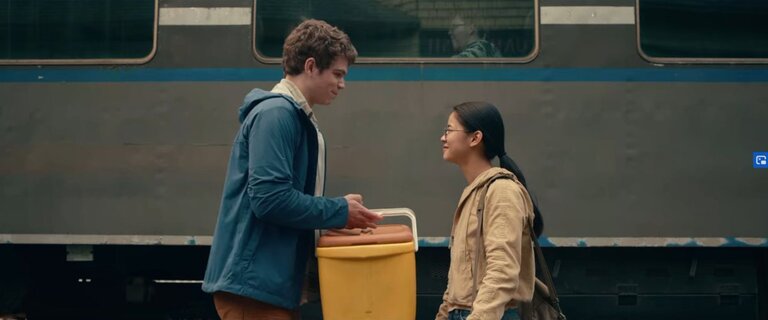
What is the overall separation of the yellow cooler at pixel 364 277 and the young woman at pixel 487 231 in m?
0.18

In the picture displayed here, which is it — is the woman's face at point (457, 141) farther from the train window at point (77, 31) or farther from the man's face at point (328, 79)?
the train window at point (77, 31)

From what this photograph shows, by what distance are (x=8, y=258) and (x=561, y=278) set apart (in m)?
3.66

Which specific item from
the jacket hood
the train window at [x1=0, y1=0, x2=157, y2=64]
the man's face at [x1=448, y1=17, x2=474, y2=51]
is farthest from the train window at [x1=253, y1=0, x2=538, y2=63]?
the jacket hood

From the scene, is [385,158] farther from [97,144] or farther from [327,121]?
[97,144]

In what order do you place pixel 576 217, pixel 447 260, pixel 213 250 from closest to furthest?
1. pixel 213 250
2. pixel 576 217
3. pixel 447 260

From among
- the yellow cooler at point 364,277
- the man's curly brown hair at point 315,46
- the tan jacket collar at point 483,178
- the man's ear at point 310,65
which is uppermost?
the man's curly brown hair at point 315,46

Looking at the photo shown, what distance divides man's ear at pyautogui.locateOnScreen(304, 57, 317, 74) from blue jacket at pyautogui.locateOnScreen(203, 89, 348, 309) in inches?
6.0

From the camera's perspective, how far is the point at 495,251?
9.41 ft

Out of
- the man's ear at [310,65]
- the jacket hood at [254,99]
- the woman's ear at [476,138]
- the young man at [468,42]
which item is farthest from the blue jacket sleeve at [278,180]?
the young man at [468,42]

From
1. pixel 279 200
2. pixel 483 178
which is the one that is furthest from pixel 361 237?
pixel 483 178

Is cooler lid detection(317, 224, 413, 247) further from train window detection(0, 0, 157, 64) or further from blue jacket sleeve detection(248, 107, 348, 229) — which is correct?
train window detection(0, 0, 157, 64)

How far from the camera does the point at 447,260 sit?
6.13 m

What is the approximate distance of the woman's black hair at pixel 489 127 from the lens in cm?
316

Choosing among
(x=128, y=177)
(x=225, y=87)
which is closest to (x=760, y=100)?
(x=225, y=87)
